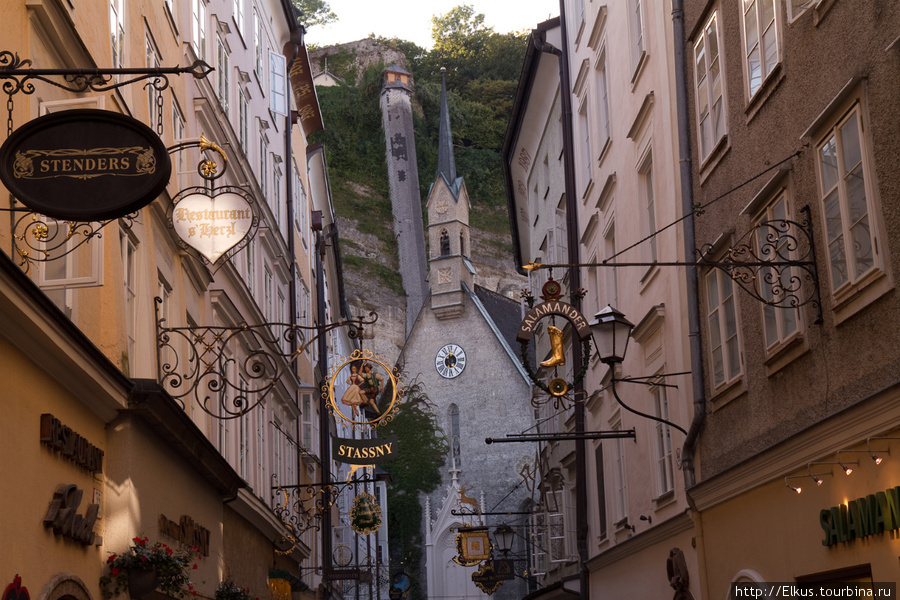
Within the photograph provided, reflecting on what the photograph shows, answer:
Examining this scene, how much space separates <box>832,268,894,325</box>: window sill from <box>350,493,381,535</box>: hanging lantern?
15.4m

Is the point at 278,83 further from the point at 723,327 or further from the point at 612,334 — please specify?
the point at 723,327

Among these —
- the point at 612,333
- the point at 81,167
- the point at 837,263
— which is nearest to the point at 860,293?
the point at 837,263

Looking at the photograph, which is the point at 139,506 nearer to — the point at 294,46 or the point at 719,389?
the point at 719,389

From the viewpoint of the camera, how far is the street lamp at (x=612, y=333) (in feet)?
36.2

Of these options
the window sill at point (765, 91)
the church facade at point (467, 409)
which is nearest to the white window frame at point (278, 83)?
the window sill at point (765, 91)

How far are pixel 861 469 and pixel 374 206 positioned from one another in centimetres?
6264

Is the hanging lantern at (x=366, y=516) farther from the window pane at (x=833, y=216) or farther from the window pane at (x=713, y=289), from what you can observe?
the window pane at (x=833, y=216)

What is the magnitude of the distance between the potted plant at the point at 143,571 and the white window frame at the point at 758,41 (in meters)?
6.17

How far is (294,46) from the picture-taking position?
77.8ft

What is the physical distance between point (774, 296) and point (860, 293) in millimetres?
1829

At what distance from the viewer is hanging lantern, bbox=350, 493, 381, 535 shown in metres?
22.4

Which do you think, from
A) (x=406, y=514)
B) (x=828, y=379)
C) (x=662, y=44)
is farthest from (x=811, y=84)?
(x=406, y=514)

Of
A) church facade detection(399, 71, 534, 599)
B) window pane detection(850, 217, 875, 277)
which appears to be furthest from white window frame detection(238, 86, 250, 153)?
church facade detection(399, 71, 534, 599)

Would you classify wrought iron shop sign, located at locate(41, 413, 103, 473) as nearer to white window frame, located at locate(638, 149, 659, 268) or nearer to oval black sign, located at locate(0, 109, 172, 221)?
oval black sign, located at locate(0, 109, 172, 221)
